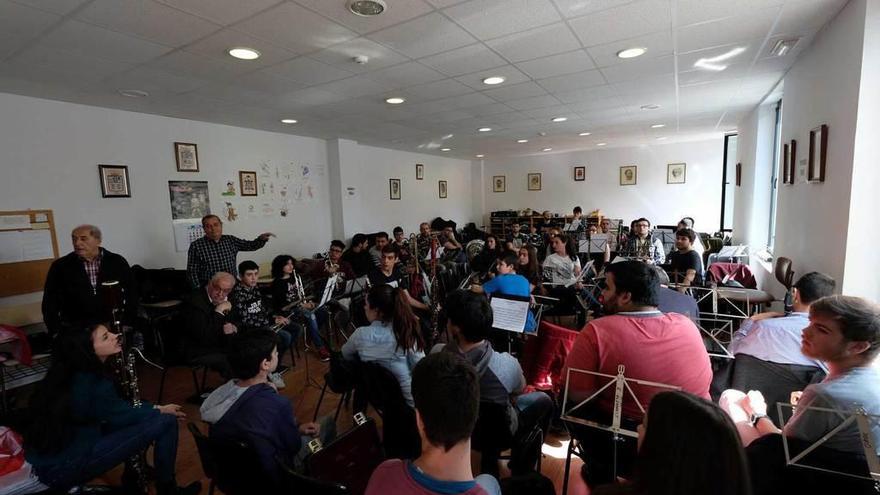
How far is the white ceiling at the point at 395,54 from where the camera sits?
2.29 meters

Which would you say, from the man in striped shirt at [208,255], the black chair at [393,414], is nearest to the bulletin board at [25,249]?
the man in striped shirt at [208,255]

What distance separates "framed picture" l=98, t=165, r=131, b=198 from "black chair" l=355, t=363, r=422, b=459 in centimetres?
386

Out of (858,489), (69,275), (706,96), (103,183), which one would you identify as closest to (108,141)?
(103,183)

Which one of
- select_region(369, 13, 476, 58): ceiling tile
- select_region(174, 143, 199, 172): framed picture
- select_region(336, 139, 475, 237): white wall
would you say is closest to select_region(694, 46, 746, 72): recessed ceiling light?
select_region(369, 13, 476, 58): ceiling tile

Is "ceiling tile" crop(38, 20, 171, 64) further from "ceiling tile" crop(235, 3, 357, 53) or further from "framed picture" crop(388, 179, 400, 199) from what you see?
"framed picture" crop(388, 179, 400, 199)

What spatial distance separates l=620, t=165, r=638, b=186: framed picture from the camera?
9617mm

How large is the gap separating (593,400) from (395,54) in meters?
2.56

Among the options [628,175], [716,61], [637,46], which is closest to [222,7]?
[637,46]

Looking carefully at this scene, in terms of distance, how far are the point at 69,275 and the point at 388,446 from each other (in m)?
2.70

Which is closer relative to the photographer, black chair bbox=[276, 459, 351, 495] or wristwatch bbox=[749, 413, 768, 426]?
black chair bbox=[276, 459, 351, 495]

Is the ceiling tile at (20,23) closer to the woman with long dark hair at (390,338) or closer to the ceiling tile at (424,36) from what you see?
the ceiling tile at (424,36)

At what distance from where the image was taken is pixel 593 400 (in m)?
1.67

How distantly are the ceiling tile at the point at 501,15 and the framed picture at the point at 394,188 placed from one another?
5740mm

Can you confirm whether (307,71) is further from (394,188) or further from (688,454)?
(394,188)
